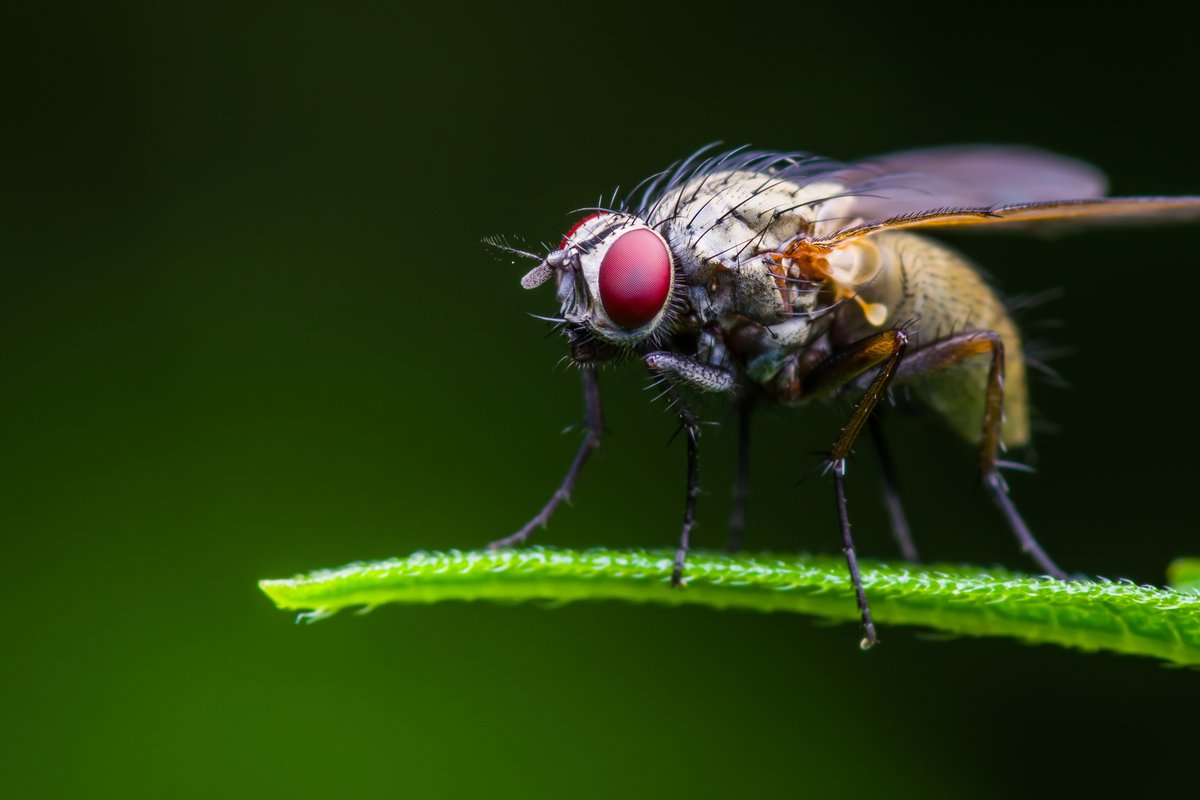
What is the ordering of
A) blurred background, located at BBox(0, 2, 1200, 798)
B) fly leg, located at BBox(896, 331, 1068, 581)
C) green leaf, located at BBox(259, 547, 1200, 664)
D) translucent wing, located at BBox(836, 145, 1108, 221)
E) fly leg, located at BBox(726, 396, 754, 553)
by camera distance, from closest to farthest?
green leaf, located at BBox(259, 547, 1200, 664)
fly leg, located at BBox(896, 331, 1068, 581)
fly leg, located at BBox(726, 396, 754, 553)
translucent wing, located at BBox(836, 145, 1108, 221)
blurred background, located at BBox(0, 2, 1200, 798)

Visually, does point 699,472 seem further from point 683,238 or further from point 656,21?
point 656,21

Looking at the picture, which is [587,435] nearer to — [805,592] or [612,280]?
[612,280]

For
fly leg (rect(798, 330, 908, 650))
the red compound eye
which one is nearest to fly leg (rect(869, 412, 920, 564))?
fly leg (rect(798, 330, 908, 650))

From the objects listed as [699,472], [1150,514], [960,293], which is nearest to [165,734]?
[699,472]

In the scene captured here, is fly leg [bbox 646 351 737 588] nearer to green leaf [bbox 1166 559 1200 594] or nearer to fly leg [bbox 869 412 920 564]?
fly leg [bbox 869 412 920 564]

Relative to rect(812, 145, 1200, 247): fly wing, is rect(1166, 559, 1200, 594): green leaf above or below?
below

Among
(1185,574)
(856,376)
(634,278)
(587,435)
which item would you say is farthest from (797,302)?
(1185,574)
